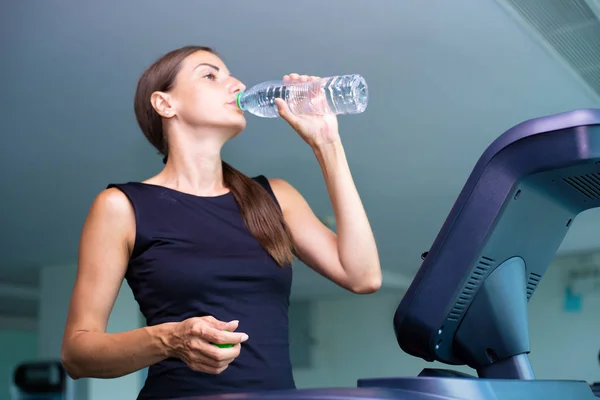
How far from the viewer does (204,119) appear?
1.12 metres

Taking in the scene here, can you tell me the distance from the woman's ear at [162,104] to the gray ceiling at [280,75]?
4.87 ft

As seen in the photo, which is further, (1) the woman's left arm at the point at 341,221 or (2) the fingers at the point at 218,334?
(1) the woman's left arm at the point at 341,221

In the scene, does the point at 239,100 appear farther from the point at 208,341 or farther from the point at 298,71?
the point at 298,71

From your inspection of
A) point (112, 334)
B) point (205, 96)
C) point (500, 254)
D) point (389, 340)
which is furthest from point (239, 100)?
point (389, 340)

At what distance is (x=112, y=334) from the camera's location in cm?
83

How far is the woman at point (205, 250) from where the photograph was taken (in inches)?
35.2

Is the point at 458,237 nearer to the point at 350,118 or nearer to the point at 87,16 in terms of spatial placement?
the point at 87,16

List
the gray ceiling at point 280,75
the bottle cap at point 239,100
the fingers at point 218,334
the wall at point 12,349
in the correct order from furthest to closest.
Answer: the wall at point 12,349 < the gray ceiling at point 280,75 < the bottle cap at point 239,100 < the fingers at point 218,334

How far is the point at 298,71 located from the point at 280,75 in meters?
0.08

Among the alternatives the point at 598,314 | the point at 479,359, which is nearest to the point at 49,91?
the point at 479,359

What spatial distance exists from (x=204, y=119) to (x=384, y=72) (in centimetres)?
213

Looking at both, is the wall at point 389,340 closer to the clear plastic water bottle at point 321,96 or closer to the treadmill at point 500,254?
the clear plastic water bottle at point 321,96

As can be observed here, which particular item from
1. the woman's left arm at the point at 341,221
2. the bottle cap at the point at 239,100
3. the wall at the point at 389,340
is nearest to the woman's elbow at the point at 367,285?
the woman's left arm at the point at 341,221

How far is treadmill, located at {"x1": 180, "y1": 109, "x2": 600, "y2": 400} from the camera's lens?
2.04 feet
